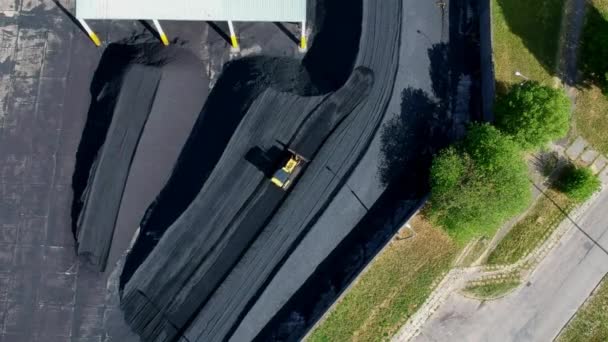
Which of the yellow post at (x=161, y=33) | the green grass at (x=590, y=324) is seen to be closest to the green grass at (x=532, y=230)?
the green grass at (x=590, y=324)

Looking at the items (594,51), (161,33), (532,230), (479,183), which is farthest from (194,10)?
(594,51)

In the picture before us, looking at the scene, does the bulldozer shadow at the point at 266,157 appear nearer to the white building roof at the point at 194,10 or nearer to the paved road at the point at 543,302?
the white building roof at the point at 194,10

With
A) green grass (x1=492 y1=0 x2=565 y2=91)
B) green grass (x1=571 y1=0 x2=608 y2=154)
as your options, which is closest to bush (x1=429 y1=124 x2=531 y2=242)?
green grass (x1=492 y1=0 x2=565 y2=91)

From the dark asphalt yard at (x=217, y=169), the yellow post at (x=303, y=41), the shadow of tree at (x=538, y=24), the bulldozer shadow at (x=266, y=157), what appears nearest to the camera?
the dark asphalt yard at (x=217, y=169)

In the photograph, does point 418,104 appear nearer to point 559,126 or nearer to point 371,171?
point 371,171

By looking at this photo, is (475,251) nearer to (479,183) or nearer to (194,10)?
(479,183)

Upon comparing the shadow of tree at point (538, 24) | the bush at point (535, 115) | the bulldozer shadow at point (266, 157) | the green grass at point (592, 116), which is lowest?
the bulldozer shadow at point (266, 157)
